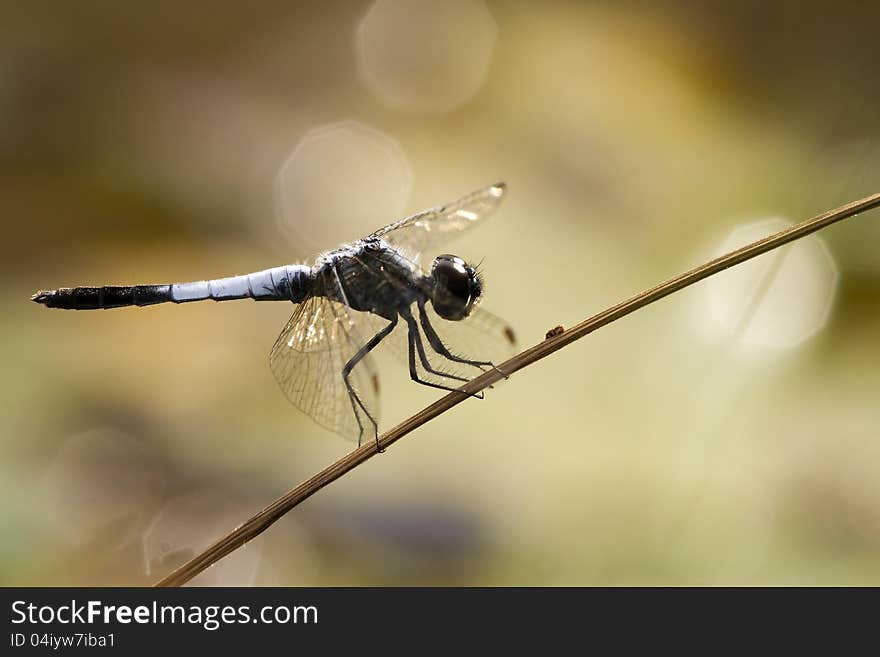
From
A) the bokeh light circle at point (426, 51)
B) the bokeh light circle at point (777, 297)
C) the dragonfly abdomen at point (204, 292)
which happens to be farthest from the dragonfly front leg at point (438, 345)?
the bokeh light circle at point (426, 51)

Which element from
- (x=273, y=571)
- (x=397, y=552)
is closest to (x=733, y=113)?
(x=397, y=552)

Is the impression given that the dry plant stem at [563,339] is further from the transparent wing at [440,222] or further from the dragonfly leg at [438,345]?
the transparent wing at [440,222]

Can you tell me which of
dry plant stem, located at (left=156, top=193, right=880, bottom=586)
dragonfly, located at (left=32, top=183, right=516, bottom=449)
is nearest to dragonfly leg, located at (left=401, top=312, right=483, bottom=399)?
dragonfly, located at (left=32, top=183, right=516, bottom=449)

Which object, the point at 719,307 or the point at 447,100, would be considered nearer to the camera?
the point at 719,307

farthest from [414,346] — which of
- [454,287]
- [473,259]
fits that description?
[473,259]

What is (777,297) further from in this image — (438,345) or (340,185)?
(340,185)

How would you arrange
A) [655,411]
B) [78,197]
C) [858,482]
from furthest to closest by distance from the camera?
[78,197] → [655,411] → [858,482]
